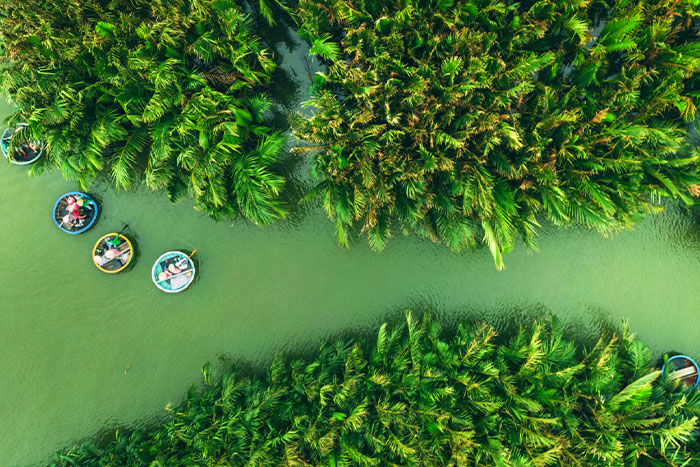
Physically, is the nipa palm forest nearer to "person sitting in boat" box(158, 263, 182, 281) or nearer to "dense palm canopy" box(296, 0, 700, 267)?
"dense palm canopy" box(296, 0, 700, 267)

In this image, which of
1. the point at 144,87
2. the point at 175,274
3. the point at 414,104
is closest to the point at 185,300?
the point at 175,274

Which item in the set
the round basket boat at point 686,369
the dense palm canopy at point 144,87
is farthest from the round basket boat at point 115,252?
the round basket boat at point 686,369

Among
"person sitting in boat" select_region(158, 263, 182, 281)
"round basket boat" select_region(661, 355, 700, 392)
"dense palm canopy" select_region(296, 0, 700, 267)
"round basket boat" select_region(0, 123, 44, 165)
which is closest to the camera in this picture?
"dense palm canopy" select_region(296, 0, 700, 267)

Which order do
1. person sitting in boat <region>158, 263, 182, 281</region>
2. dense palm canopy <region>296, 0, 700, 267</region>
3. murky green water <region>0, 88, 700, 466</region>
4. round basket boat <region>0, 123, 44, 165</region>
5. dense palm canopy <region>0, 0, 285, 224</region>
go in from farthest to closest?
round basket boat <region>0, 123, 44, 165</region>
murky green water <region>0, 88, 700, 466</region>
person sitting in boat <region>158, 263, 182, 281</region>
dense palm canopy <region>0, 0, 285, 224</region>
dense palm canopy <region>296, 0, 700, 267</region>

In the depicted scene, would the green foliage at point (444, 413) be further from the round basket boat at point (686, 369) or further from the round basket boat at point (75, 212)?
the round basket boat at point (75, 212)

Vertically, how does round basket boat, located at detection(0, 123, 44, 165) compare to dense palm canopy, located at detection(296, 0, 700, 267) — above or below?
above

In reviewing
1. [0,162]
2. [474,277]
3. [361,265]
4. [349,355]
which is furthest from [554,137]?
[0,162]

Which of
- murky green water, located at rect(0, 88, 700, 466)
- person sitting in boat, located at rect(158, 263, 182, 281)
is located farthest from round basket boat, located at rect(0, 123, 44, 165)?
person sitting in boat, located at rect(158, 263, 182, 281)
